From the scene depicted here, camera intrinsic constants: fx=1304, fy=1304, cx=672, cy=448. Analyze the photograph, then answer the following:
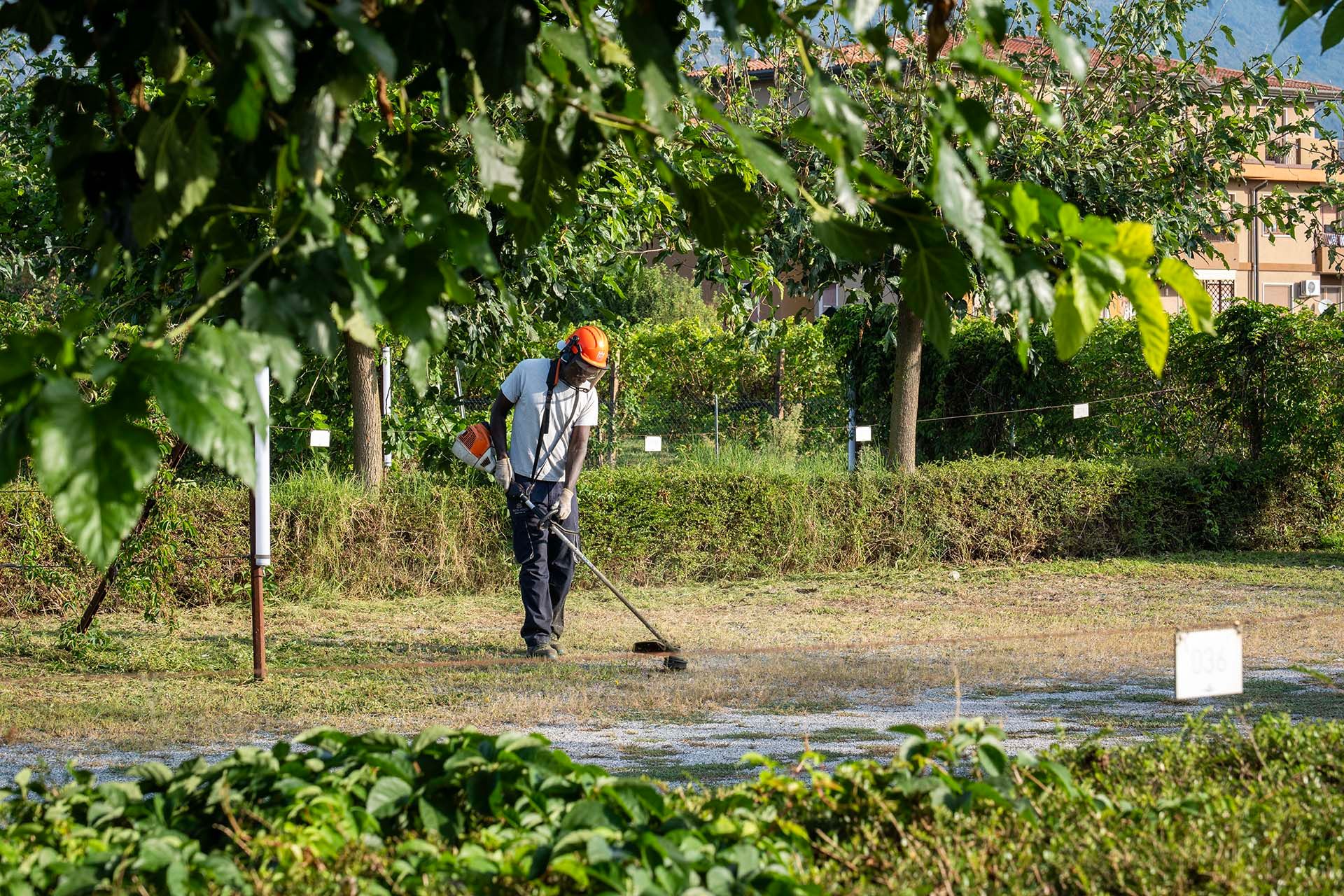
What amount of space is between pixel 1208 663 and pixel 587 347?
4.46 meters

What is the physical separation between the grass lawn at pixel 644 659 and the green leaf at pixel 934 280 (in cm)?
413

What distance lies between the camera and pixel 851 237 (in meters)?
2.16

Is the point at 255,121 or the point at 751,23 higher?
the point at 751,23

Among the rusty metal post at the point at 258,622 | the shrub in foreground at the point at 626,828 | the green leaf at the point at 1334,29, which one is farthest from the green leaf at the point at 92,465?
the rusty metal post at the point at 258,622

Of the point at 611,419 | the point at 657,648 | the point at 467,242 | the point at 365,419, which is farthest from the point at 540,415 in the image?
the point at 611,419

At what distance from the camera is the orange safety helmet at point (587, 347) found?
7859 millimetres

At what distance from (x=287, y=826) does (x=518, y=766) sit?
49 cm

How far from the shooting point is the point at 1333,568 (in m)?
11.9

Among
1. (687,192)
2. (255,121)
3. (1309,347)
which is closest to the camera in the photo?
(255,121)

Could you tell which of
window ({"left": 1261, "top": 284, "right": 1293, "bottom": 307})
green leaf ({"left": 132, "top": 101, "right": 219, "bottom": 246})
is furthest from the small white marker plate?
window ({"left": 1261, "top": 284, "right": 1293, "bottom": 307})

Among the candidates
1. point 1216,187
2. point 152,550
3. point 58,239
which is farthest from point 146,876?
point 1216,187

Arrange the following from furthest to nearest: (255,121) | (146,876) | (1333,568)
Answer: (1333,568), (146,876), (255,121)

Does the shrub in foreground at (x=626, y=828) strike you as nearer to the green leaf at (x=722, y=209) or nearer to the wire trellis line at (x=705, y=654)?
the green leaf at (x=722, y=209)

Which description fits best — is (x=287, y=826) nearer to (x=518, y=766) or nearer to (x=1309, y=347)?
(x=518, y=766)
